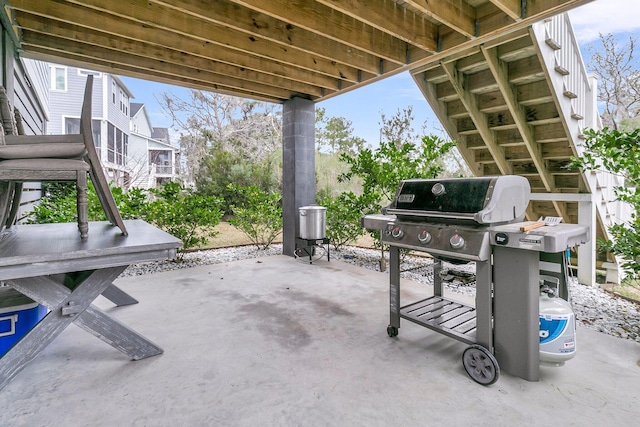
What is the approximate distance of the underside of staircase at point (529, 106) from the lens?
3.33 metres

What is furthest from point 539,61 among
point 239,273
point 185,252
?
point 185,252

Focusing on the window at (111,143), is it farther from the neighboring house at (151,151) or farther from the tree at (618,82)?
the tree at (618,82)

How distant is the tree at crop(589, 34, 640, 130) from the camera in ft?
21.7

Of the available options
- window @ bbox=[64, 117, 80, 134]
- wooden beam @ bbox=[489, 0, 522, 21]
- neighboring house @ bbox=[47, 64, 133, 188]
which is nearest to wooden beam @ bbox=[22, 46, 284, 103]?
wooden beam @ bbox=[489, 0, 522, 21]

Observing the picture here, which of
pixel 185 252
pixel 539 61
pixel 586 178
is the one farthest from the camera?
pixel 185 252

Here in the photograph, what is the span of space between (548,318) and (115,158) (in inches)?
456

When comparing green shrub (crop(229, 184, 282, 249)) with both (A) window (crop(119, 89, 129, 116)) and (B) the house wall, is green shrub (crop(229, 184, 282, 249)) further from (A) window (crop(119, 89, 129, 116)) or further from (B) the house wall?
(A) window (crop(119, 89, 129, 116))

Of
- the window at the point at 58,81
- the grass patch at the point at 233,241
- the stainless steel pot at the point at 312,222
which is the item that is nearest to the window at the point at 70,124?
the window at the point at 58,81

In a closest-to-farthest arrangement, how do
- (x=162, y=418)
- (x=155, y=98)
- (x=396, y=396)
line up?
(x=162, y=418) < (x=396, y=396) < (x=155, y=98)

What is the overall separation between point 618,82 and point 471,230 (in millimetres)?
7814

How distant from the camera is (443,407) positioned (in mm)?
1652

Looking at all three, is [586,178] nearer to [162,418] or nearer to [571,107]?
[571,107]

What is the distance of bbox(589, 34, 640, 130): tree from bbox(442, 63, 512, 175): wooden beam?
13.6ft

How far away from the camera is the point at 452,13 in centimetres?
280
